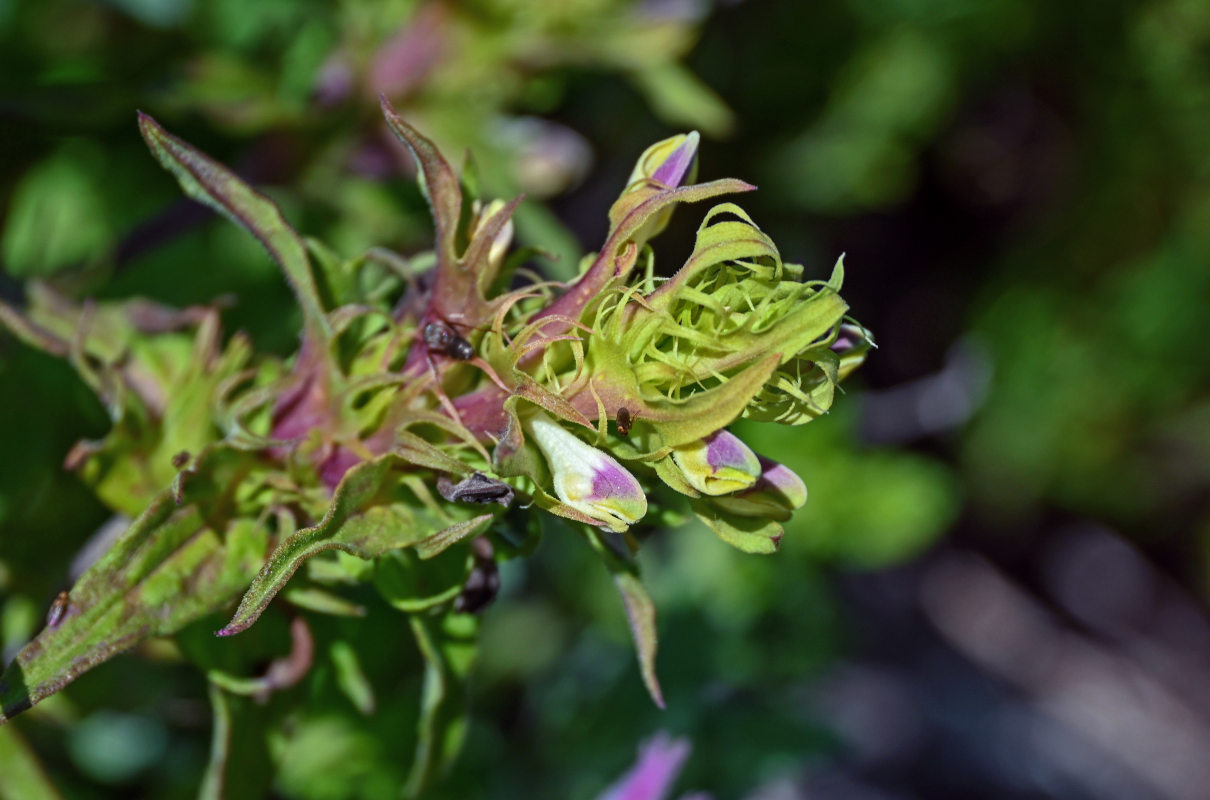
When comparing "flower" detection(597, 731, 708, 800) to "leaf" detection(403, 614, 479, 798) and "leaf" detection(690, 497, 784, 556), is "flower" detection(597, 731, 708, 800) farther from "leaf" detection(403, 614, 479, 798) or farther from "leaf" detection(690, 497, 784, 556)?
"leaf" detection(690, 497, 784, 556)

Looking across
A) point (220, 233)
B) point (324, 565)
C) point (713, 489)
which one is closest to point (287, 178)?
point (220, 233)

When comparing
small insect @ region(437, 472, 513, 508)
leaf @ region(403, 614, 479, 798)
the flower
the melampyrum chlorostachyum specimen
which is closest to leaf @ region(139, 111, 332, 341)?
the melampyrum chlorostachyum specimen

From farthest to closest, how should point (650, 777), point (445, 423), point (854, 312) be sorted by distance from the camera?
point (854, 312) → point (650, 777) → point (445, 423)

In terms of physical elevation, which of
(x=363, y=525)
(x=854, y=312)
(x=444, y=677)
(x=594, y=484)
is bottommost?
(x=854, y=312)

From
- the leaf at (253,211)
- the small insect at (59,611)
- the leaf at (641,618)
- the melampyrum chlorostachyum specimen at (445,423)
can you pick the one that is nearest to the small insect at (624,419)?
the melampyrum chlorostachyum specimen at (445,423)

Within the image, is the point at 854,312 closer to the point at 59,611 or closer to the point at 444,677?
the point at 444,677

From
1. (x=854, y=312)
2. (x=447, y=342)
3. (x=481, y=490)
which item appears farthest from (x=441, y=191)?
(x=854, y=312)
